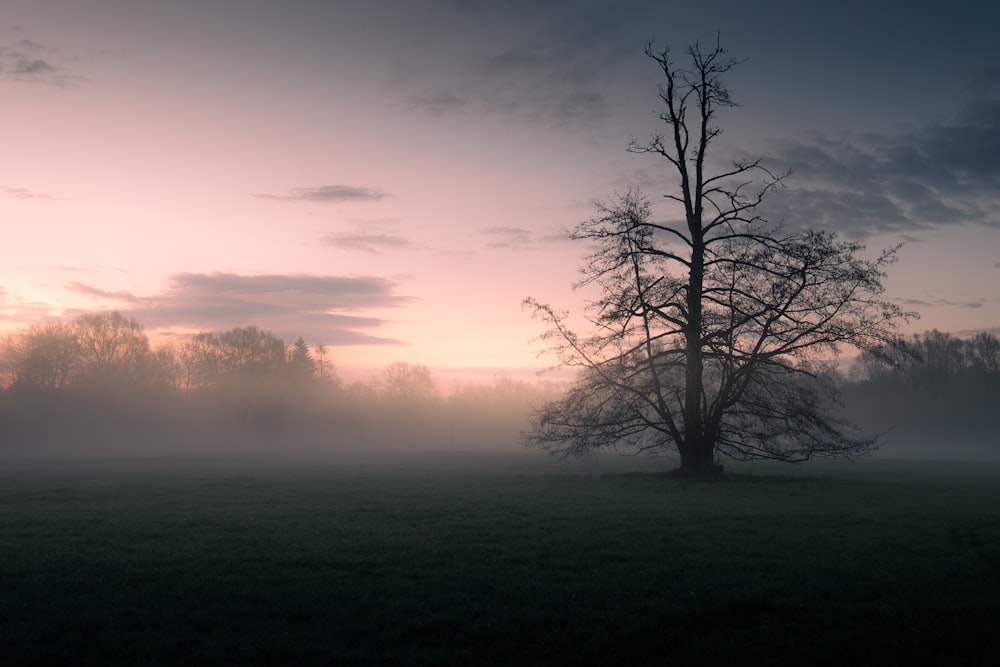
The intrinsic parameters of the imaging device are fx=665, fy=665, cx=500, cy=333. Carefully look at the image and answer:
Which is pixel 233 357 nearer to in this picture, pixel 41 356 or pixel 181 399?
pixel 181 399

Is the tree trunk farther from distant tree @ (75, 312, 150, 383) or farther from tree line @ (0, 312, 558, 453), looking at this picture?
distant tree @ (75, 312, 150, 383)

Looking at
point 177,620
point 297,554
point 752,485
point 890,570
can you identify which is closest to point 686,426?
point 752,485

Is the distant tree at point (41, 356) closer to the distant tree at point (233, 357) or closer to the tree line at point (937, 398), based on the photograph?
the distant tree at point (233, 357)

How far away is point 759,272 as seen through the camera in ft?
98.6

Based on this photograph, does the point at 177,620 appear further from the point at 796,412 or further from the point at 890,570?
the point at 796,412

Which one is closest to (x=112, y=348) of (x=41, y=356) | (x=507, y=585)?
(x=41, y=356)

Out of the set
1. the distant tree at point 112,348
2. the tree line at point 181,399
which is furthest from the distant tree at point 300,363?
the distant tree at point 112,348

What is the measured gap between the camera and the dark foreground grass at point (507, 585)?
8.69m

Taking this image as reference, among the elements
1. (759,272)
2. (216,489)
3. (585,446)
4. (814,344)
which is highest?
(759,272)

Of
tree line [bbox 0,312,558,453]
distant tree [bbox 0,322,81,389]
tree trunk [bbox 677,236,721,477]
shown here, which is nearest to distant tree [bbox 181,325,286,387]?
tree line [bbox 0,312,558,453]

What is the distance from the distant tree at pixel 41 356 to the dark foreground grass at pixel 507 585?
9341 centimetres

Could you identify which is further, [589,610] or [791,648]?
[589,610]

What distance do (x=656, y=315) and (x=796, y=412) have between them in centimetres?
740

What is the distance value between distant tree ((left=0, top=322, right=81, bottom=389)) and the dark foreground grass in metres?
93.4
